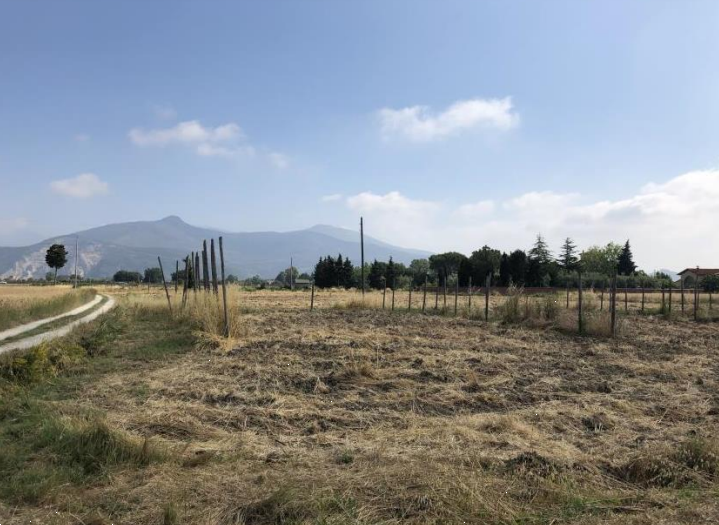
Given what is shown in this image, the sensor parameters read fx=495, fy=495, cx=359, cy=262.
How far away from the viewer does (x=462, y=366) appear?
8477 mm

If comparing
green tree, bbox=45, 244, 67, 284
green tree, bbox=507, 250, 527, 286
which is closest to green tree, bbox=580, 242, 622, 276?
green tree, bbox=507, 250, 527, 286

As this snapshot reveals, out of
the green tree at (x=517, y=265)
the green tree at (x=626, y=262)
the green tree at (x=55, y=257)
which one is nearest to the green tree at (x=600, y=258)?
the green tree at (x=626, y=262)

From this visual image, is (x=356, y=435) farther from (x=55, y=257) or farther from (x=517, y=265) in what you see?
(x=55, y=257)

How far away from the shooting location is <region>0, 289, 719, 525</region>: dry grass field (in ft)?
10.3

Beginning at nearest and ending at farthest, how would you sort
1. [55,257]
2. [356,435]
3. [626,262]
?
[356,435], [55,257], [626,262]

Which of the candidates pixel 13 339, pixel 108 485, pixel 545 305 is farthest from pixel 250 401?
pixel 545 305

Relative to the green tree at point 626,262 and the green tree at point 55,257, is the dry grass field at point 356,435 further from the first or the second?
the green tree at point 626,262

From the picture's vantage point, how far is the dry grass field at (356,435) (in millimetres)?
3125

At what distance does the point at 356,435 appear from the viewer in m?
4.84

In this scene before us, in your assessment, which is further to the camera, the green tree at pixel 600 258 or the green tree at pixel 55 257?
the green tree at pixel 600 258

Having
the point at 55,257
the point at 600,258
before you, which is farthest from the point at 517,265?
the point at 55,257

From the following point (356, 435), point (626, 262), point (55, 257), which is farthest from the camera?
point (626, 262)

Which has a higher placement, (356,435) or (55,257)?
(55,257)

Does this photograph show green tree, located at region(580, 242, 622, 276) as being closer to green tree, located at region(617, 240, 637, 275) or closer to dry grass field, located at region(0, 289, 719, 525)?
green tree, located at region(617, 240, 637, 275)
